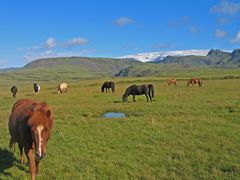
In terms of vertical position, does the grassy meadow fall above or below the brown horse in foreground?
below

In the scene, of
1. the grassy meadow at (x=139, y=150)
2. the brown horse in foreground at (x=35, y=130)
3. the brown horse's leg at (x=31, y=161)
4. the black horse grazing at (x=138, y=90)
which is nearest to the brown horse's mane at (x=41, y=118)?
the brown horse in foreground at (x=35, y=130)

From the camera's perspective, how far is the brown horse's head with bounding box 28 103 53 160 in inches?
292

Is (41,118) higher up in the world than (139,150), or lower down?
higher up

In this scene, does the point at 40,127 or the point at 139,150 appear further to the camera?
the point at 139,150

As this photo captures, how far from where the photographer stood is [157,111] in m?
22.9

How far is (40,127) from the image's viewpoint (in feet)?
24.9

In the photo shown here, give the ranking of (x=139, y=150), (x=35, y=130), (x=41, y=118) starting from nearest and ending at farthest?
(x=35, y=130) → (x=41, y=118) → (x=139, y=150)

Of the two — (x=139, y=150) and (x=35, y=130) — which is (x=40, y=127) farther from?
(x=139, y=150)

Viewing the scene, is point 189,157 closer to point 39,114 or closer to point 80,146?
point 80,146

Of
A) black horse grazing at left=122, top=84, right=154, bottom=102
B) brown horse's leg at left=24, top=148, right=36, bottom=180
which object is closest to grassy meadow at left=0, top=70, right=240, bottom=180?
brown horse's leg at left=24, top=148, right=36, bottom=180

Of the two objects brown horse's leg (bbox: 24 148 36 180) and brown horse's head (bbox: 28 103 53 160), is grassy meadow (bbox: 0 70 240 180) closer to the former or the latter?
brown horse's leg (bbox: 24 148 36 180)

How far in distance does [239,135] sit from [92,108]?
14589 mm

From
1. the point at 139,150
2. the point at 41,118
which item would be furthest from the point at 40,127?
the point at 139,150

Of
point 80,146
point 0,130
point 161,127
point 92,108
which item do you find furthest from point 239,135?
point 92,108
